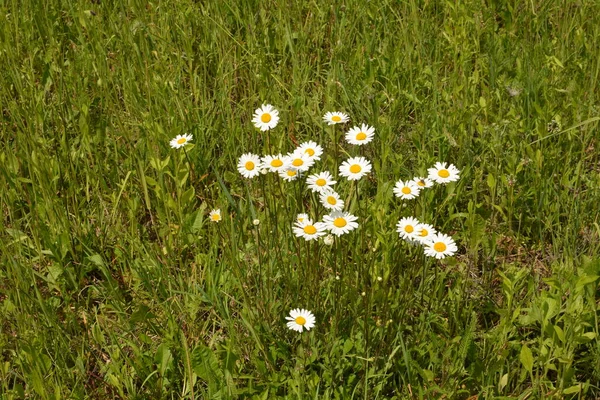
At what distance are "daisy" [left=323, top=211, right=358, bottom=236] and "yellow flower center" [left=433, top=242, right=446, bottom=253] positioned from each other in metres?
0.23

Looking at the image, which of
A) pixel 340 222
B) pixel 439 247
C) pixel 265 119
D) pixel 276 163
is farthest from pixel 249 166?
pixel 439 247

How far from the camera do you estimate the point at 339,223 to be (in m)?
1.89

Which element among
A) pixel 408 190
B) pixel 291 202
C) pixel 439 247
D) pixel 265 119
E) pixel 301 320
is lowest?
pixel 301 320

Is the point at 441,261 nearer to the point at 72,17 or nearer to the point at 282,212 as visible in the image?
the point at 282,212

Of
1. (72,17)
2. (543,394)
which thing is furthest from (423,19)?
(543,394)

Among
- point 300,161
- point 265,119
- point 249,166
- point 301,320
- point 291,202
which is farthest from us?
point 291,202

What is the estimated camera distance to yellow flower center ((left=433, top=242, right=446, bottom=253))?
1.91 metres

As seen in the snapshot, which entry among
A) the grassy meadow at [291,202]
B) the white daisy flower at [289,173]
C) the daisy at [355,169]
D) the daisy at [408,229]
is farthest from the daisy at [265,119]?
the daisy at [408,229]

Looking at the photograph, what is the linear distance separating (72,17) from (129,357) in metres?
2.05

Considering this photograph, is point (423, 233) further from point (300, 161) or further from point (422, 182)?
point (300, 161)

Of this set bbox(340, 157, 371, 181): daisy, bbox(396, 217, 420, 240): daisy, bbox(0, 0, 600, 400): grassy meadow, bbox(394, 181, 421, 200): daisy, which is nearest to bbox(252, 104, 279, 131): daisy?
bbox(0, 0, 600, 400): grassy meadow

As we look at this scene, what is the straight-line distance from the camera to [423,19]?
329 centimetres

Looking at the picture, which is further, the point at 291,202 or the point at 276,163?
the point at 291,202

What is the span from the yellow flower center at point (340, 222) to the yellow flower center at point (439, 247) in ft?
0.83
